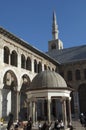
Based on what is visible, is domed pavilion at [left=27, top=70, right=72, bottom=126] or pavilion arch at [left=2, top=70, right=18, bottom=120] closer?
domed pavilion at [left=27, top=70, right=72, bottom=126]

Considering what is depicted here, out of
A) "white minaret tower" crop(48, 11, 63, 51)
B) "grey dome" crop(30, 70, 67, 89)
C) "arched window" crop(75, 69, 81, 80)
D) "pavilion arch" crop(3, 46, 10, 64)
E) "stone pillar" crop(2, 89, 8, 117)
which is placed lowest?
"stone pillar" crop(2, 89, 8, 117)

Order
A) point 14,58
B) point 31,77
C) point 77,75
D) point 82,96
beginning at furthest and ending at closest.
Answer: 1. point 77,75
2. point 82,96
3. point 31,77
4. point 14,58

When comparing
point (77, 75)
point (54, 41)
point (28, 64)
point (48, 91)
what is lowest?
point (48, 91)

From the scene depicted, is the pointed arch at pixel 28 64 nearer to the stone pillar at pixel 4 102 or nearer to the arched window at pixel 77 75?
the stone pillar at pixel 4 102

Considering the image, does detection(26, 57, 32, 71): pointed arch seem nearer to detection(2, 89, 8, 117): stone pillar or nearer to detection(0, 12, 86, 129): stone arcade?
detection(0, 12, 86, 129): stone arcade

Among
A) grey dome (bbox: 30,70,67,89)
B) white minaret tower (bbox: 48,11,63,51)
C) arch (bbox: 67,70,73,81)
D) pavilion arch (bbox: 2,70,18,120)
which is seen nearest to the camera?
grey dome (bbox: 30,70,67,89)

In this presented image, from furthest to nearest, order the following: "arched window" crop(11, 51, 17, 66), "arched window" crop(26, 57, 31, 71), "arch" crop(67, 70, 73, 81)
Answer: "arch" crop(67, 70, 73, 81) < "arched window" crop(26, 57, 31, 71) < "arched window" crop(11, 51, 17, 66)

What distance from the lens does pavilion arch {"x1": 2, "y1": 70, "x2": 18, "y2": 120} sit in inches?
947

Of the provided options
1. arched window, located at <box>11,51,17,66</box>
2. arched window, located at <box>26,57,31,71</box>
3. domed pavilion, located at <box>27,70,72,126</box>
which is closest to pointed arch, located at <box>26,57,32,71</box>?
arched window, located at <box>26,57,31,71</box>

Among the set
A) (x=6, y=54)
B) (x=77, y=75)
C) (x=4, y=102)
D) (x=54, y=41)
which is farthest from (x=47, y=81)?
(x=54, y=41)

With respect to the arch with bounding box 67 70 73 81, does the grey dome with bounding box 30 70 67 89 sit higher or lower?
lower

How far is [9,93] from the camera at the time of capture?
25281 millimetres

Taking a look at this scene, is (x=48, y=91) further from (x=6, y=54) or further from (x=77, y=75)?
(x=77, y=75)

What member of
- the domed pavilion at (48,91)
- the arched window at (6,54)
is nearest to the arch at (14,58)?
the arched window at (6,54)
